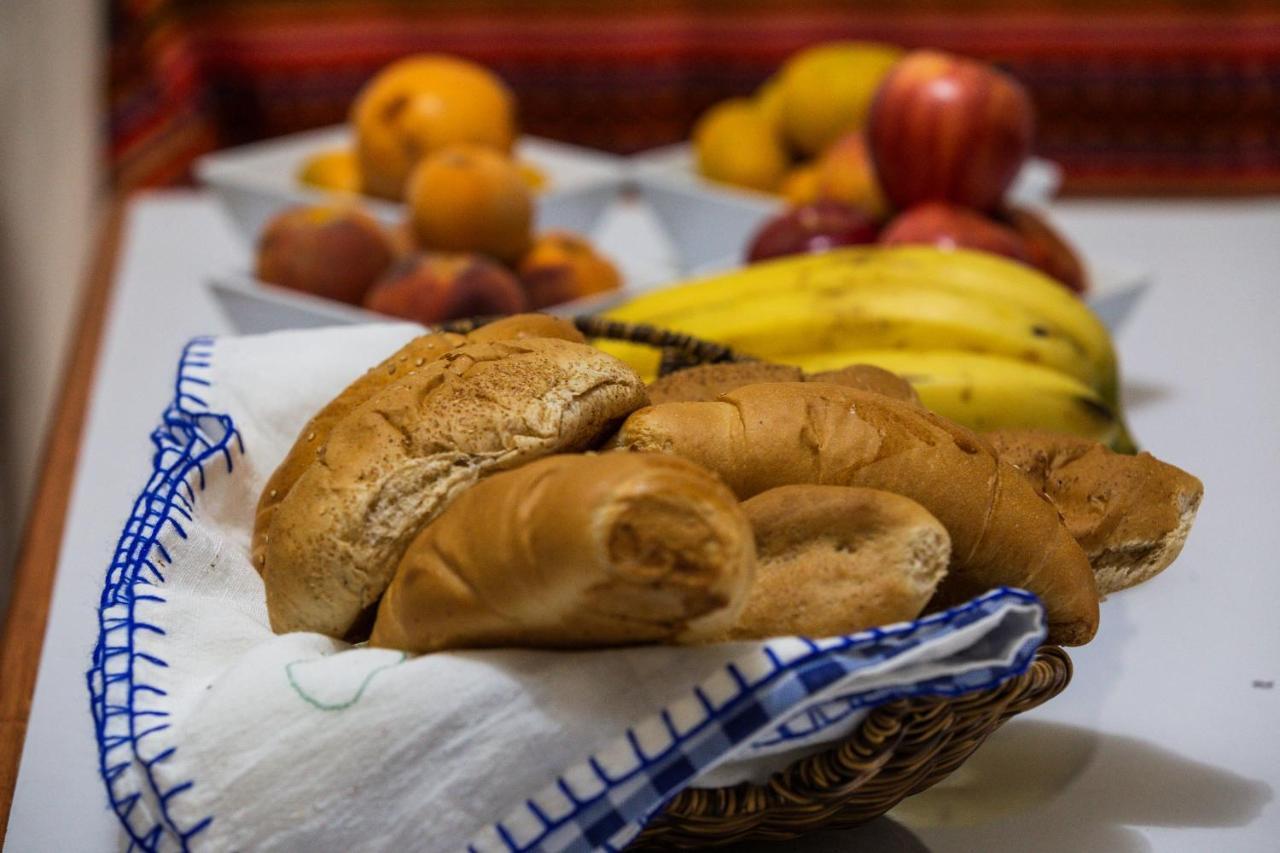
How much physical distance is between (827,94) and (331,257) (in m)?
0.45

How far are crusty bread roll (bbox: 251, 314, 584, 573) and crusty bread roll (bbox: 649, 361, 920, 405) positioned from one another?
0.15ft

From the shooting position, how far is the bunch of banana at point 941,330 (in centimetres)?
75

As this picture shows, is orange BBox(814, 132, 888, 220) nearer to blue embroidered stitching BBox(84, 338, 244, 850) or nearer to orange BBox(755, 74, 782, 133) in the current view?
orange BBox(755, 74, 782, 133)

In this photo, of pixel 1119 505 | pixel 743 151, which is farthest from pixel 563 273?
pixel 1119 505

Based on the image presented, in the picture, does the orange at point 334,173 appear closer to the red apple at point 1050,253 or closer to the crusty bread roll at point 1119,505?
the red apple at point 1050,253

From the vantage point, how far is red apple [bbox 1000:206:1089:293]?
0.93 m

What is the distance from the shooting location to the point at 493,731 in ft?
1.41

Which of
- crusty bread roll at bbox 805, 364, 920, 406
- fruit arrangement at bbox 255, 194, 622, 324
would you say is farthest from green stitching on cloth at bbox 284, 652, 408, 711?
fruit arrangement at bbox 255, 194, 622, 324

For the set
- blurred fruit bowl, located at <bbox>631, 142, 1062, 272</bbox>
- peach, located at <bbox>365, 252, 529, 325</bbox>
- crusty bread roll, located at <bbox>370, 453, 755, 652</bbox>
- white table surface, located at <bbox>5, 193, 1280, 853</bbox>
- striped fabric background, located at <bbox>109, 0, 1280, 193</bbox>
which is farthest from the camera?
striped fabric background, located at <bbox>109, 0, 1280, 193</bbox>

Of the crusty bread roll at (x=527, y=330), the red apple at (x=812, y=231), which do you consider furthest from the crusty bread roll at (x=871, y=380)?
the red apple at (x=812, y=231)

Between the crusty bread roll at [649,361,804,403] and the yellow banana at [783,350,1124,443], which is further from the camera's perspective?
the yellow banana at [783,350,1124,443]

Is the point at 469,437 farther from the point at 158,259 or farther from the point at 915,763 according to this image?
the point at 158,259

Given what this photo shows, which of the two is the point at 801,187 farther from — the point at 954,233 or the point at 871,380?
the point at 871,380

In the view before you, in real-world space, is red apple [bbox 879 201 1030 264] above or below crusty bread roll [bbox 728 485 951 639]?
below
